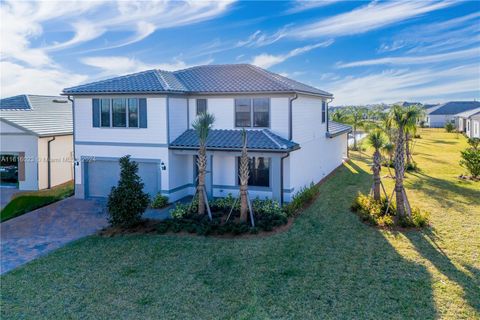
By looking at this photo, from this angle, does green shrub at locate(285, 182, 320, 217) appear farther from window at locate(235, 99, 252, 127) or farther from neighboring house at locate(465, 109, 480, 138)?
neighboring house at locate(465, 109, 480, 138)

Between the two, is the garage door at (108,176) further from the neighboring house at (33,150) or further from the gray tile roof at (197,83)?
the neighboring house at (33,150)

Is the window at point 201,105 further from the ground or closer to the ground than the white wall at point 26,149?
further from the ground

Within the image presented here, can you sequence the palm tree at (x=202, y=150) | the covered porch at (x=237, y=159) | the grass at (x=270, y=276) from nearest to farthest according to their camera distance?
the grass at (x=270, y=276) < the palm tree at (x=202, y=150) < the covered porch at (x=237, y=159)

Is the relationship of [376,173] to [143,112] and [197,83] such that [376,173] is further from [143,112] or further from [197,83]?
[143,112]

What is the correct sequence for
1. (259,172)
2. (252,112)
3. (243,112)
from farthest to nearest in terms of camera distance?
(243,112), (252,112), (259,172)

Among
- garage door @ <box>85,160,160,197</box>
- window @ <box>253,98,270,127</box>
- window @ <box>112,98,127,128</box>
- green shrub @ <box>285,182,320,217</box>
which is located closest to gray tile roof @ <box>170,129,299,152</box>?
window @ <box>253,98,270,127</box>

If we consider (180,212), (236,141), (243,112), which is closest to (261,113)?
(243,112)

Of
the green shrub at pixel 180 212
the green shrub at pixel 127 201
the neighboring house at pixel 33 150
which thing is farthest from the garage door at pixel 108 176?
the neighboring house at pixel 33 150
